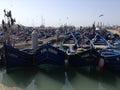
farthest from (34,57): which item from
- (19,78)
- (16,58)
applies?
(19,78)

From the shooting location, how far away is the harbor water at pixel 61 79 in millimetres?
15141

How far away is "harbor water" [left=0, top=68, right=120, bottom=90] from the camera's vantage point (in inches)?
596

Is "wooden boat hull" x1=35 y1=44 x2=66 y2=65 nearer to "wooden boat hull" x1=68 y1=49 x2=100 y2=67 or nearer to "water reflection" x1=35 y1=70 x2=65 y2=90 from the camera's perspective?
"water reflection" x1=35 y1=70 x2=65 y2=90

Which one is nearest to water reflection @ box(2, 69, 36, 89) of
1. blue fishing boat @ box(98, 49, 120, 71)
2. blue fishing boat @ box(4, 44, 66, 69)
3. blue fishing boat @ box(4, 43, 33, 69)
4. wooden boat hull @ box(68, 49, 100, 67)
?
blue fishing boat @ box(4, 43, 33, 69)

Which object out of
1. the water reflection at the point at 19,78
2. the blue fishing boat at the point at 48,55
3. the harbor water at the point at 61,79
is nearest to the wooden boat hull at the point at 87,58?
the harbor water at the point at 61,79

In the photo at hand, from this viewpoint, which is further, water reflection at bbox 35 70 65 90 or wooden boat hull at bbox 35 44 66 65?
wooden boat hull at bbox 35 44 66 65

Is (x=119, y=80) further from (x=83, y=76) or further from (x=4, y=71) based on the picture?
(x=4, y=71)

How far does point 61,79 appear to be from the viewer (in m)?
16.9

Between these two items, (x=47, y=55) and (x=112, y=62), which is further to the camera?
(x=47, y=55)

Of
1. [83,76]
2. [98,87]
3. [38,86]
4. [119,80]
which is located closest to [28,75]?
[38,86]

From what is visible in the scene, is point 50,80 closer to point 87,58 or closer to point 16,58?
point 87,58

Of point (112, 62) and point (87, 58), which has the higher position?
point (87, 58)

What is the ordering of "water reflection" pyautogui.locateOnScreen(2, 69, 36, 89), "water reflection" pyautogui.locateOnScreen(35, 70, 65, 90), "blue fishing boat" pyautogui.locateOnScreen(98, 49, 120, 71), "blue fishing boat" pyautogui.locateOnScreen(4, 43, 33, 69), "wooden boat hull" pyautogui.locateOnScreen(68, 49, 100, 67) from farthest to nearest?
"blue fishing boat" pyautogui.locateOnScreen(4, 43, 33, 69), "wooden boat hull" pyautogui.locateOnScreen(68, 49, 100, 67), "blue fishing boat" pyautogui.locateOnScreen(98, 49, 120, 71), "water reflection" pyautogui.locateOnScreen(2, 69, 36, 89), "water reflection" pyautogui.locateOnScreen(35, 70, 65, 90)

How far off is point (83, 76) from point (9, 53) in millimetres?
6590
